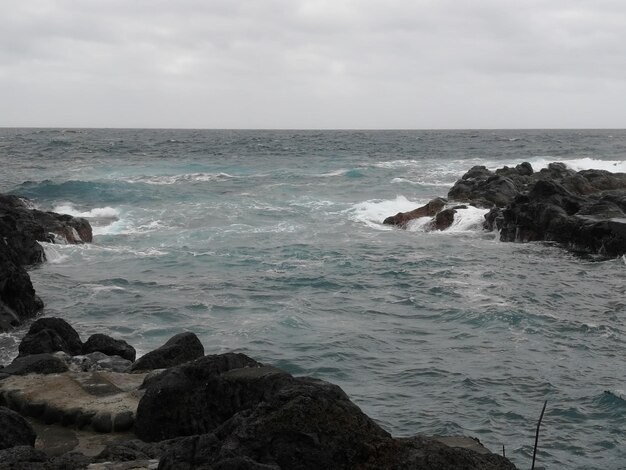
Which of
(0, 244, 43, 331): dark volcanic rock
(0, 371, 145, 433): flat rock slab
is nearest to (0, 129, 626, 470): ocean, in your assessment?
(0, 244, 43, 331): dark volcanic rock

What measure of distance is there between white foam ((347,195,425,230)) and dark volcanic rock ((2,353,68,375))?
855 inches

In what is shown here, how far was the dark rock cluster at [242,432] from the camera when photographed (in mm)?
5117

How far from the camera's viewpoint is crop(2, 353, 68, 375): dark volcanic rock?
30.5 feet

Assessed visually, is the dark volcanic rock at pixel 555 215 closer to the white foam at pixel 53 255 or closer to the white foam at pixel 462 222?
the white foam at pixel 462 222

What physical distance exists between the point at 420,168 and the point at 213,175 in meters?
16.9

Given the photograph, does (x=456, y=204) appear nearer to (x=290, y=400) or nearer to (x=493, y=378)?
(x=493, y=378)

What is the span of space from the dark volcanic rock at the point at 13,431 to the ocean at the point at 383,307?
5.02m

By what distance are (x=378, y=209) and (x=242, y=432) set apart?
29424mm

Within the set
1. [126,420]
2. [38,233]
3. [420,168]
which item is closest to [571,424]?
[126,420]

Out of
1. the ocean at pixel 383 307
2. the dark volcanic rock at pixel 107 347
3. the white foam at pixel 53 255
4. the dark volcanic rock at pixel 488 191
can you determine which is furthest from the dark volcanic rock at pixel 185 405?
the dark volcanic rock at pixel 488 191

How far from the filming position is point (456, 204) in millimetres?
30781

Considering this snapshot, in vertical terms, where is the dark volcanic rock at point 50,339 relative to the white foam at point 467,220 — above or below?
below

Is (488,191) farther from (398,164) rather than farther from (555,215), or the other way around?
(398,164)

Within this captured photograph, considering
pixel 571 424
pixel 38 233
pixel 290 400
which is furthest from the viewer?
pixel 38 233
